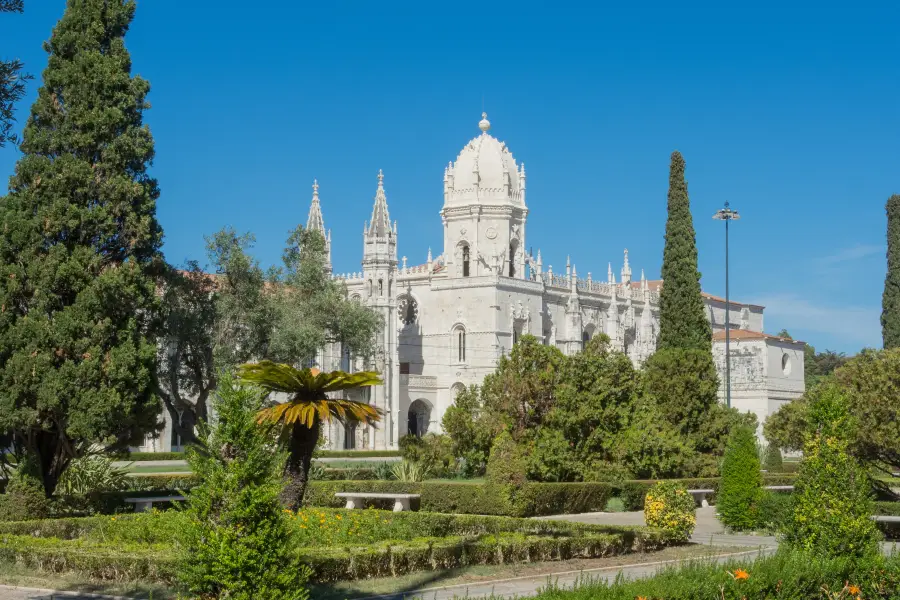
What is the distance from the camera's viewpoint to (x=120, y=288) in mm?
22500

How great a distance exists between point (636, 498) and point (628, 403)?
416cm

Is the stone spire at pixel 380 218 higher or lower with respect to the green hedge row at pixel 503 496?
higher

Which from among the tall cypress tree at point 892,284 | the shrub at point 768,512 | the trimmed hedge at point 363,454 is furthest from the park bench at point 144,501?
the tall cypress tree at point 892,284

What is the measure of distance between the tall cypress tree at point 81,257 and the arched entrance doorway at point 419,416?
49006mm

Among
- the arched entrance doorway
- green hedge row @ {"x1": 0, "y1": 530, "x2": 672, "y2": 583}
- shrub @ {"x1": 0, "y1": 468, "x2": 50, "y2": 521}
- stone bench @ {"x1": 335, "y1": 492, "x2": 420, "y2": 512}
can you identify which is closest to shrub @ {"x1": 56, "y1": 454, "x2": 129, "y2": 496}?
shrub @ {"x1": 0, "y1": 468, "x2": 50, "y2": 521}

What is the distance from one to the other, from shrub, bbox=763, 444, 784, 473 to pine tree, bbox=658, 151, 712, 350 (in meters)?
7.12

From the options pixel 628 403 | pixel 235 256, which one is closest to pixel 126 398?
pixel 628 403

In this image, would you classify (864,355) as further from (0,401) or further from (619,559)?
(0,401)

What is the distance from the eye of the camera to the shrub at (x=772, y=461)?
1595 inches

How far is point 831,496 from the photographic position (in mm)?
14172

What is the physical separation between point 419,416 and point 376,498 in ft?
155

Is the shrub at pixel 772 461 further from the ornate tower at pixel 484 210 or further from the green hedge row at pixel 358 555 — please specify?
the ornate tower at pixel 484 210

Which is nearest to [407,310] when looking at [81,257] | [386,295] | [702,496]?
[386,295]

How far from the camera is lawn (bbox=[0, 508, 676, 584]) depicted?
13.8 m
